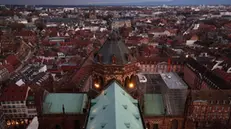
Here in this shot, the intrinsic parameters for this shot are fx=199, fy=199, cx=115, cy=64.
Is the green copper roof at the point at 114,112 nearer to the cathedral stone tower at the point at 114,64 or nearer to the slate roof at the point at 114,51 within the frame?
the cathedral stone tower at the point at 114,64

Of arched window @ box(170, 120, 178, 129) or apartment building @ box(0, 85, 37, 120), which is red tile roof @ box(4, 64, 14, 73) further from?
arched window @ box(170, 120, 178, 129)

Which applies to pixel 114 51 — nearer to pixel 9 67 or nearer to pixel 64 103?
pixel 64 103

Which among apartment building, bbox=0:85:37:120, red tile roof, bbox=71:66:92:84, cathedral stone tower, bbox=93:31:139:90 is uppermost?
cathedral stone tower, bbox=93:31:139:90

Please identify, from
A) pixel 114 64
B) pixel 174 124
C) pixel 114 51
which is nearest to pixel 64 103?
pixel 114 64

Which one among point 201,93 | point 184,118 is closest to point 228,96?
point 201,93

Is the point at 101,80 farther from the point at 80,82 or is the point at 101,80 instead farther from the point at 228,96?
the point at 228,96

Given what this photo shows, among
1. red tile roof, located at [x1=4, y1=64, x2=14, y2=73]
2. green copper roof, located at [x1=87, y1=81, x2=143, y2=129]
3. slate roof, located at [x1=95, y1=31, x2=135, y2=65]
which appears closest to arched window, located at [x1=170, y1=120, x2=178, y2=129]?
green copper roof, located at [x1=87, y1=81, x2=143, y2=129]

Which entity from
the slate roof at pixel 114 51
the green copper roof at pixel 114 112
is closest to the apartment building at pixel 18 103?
the green copper roof at pixel 114 112
